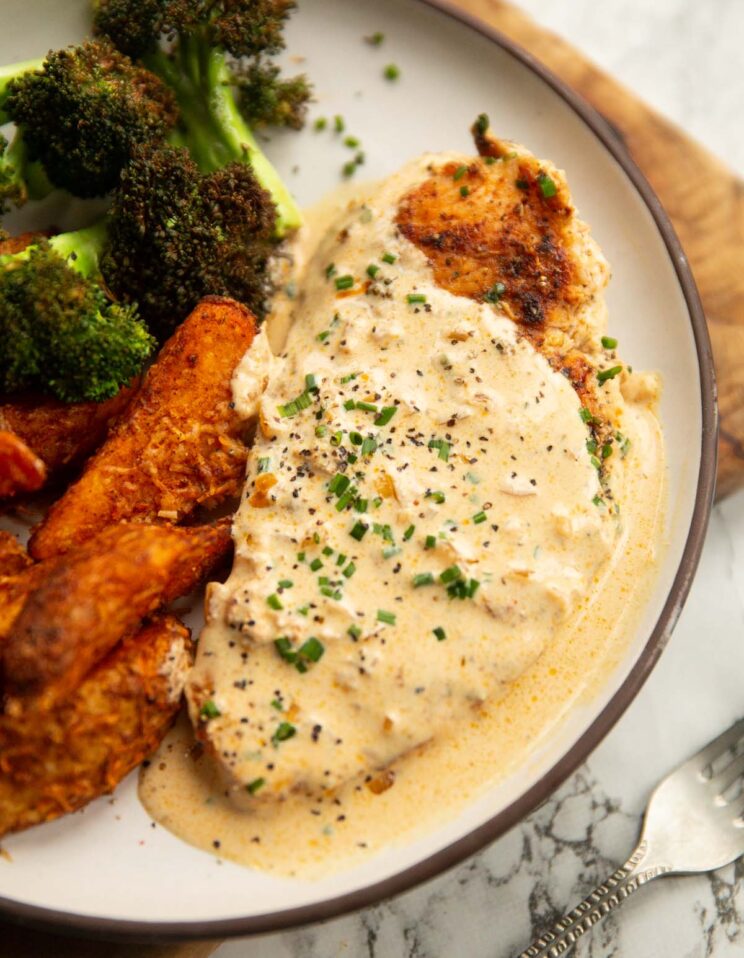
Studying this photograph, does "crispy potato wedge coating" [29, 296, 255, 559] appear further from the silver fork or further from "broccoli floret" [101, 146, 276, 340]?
the silver fork

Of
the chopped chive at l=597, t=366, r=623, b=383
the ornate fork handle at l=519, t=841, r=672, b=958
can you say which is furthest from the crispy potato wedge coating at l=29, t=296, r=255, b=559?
the ornate fork handle at l=519, t=841, r=672, b=958

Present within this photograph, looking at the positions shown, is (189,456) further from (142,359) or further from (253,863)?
(253,863)

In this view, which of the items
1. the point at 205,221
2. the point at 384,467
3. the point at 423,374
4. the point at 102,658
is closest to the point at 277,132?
the point at 205,221

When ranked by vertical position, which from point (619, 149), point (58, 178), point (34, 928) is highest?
point (619, 149)

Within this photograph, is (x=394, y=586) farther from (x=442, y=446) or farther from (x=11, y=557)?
(x=11, y=557)

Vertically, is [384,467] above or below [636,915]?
above

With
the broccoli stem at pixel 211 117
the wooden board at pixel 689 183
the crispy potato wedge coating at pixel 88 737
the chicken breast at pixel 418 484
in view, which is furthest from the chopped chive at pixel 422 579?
the wooden board at pixel 689 183
